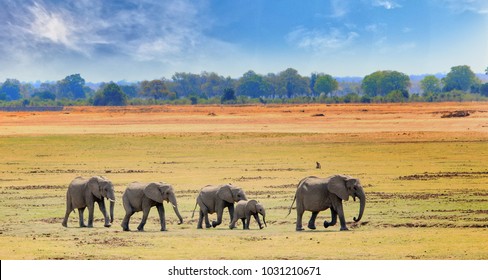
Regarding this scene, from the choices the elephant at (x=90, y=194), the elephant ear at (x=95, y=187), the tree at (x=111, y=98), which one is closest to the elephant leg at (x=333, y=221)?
the elephant at (x=90, y=194)

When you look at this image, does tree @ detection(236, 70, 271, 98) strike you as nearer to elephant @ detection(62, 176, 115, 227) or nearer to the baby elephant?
elephant @ detection(62, 176, 115, 227)

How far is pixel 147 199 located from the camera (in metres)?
23.0

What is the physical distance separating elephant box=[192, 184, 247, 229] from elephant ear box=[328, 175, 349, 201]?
81.7 inches

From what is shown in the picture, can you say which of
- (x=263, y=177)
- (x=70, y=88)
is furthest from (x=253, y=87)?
(x=263, y=177)

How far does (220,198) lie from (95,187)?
2.78 m

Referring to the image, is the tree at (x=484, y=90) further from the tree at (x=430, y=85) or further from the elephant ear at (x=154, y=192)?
the elephant ear at (x=154, y=192)

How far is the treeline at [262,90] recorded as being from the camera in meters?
126

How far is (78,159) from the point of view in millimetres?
42031

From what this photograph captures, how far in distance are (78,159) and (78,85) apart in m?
153

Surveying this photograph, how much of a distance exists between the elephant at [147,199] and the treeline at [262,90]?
93331 mm

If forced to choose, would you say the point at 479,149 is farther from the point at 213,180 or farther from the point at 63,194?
the point at 63,194

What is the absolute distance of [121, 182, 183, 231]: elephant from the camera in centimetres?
2272
